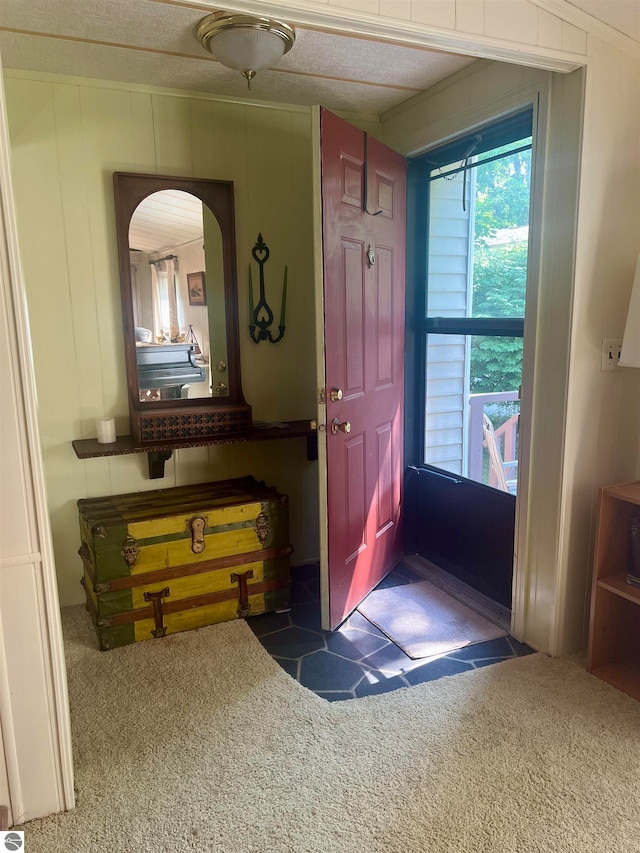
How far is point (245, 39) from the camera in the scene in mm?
2090

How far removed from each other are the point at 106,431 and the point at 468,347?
5.59 ft

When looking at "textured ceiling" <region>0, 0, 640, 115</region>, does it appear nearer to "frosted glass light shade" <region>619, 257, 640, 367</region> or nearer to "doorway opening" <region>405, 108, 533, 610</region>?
"doorway opening" <region>405, 108, 533, 610</region>

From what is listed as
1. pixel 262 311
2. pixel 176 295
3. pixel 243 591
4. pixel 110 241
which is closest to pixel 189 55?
pixel 110 241

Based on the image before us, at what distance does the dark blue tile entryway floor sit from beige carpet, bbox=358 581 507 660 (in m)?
0.05

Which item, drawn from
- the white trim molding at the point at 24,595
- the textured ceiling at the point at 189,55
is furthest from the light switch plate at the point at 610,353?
the white trim molding at the point at 24,595

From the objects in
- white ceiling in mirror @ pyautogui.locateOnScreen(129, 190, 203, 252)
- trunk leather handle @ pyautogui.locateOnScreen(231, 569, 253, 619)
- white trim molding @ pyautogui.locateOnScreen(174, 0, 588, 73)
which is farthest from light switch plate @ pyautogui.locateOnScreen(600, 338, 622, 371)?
white ceiling in mirror @ pyautogui.locateOnScreen(129, 190, 203, 252)

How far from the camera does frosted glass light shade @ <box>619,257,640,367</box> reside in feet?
7.00

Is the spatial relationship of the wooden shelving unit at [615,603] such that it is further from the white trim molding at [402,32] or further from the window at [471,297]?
the white trim molding at [402,32]

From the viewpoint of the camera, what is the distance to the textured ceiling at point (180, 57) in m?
2.00

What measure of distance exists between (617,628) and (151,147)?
9.11 ft

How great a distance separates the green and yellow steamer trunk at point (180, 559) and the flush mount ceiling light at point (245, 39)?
172 cm

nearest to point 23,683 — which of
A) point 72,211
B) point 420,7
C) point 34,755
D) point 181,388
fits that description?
point 34,755

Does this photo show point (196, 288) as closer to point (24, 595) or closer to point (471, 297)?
point (471, 297)

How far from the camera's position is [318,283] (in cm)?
243
